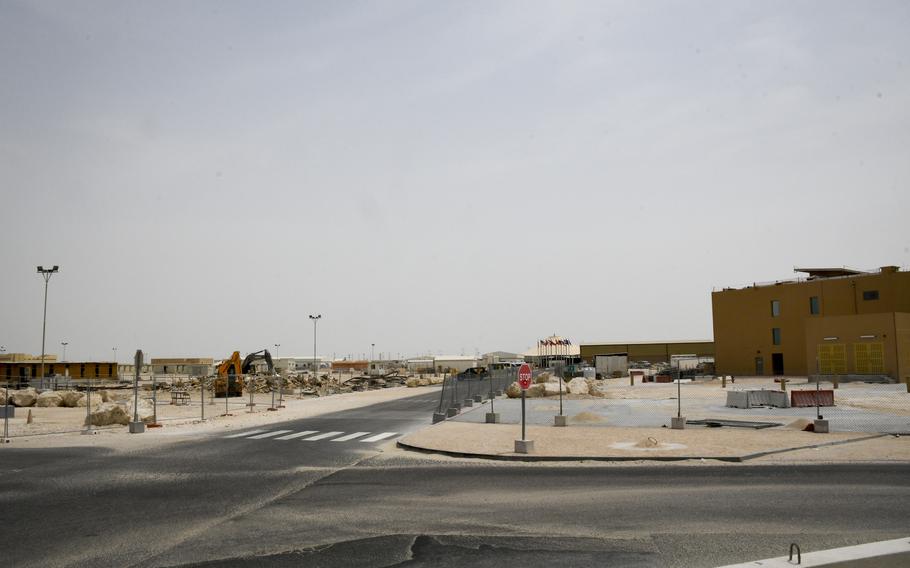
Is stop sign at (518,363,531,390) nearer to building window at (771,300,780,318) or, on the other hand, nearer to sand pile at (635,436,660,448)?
sand pile at (635,436,660,448)

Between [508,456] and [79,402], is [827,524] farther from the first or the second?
[79,402]

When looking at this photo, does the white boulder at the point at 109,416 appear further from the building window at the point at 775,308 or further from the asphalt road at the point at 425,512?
the building window at the point at 775,308

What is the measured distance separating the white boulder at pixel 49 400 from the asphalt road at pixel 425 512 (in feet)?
97.7

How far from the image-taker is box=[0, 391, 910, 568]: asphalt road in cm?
895

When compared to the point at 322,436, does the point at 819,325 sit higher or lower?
higher

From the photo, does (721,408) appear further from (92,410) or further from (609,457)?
(92,410)

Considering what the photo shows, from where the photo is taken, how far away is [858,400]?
3725cm

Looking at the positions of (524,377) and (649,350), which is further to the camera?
(649,350)

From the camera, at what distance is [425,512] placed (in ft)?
38.2

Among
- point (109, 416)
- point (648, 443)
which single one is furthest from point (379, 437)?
point (109, 416)

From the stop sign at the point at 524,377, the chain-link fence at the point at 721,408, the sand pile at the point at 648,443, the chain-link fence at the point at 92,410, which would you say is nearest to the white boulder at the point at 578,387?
the chain-link fence at the point at 721,408

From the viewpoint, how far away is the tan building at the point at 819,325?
2274 inches

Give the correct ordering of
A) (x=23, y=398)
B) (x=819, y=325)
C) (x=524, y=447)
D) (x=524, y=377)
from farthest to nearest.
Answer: (x=819, y=325) < (x=23, y=398) < (x=524, y=377) < (x=524, y=447)

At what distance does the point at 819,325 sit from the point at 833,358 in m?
3.10
